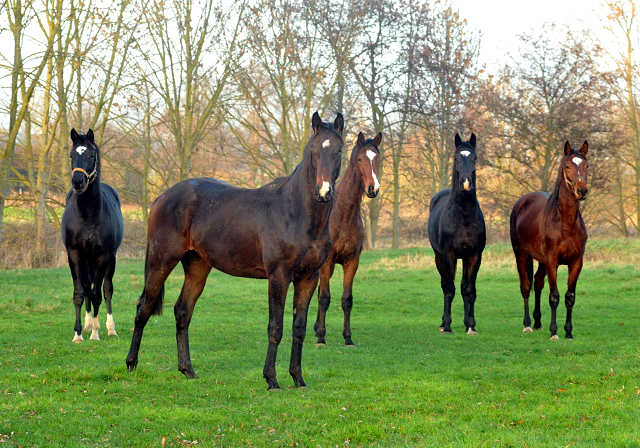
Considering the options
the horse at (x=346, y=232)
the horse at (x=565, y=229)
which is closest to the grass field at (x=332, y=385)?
the horse at (x=346, y=232)

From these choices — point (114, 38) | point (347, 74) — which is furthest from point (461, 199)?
point (347, 74)

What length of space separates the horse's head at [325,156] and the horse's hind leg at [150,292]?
1962 mm

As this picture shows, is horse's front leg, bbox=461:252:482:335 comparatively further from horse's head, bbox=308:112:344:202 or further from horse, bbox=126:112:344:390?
horse's head, bbox=308:112:344:202

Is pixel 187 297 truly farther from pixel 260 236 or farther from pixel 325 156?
pixel 325 156

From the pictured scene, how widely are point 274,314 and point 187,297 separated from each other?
1.23 meters

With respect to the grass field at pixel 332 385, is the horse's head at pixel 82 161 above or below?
above

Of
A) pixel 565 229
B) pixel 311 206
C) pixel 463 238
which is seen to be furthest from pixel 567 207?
pixel 311 206

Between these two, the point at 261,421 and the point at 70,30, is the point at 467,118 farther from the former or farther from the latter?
the point at 261,421

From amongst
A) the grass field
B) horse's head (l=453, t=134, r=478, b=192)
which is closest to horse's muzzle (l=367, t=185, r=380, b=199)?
the grass field

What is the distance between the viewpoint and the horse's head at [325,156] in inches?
208

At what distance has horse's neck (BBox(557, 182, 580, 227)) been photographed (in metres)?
9.00

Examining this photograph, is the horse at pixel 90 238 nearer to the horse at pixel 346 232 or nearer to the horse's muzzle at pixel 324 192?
the horse at pixel 346 232

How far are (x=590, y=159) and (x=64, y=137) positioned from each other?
20.6 metres

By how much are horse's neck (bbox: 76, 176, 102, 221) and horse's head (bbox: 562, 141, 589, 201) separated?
6.92 m
